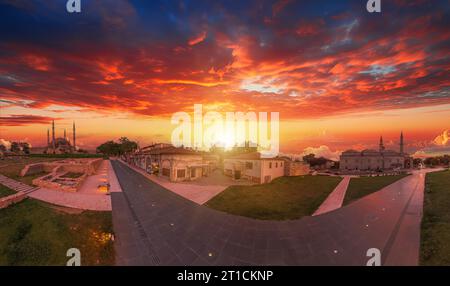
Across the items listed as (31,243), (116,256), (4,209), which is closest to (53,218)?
(31,243)

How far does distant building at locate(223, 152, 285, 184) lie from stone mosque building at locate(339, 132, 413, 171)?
5034 cm

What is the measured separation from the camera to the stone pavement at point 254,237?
23.1ft

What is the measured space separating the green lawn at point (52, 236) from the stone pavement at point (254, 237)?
73 cm

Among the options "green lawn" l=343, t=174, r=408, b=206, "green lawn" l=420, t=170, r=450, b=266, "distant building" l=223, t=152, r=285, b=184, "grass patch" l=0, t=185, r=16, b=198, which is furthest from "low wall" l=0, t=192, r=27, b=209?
"green lawn" l=343, t=174, r=408, b=206

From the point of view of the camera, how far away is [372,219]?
11.0m

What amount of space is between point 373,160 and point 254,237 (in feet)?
260

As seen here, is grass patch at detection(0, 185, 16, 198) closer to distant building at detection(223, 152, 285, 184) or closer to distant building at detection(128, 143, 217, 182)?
distant building at detection(128, 143, 217, 182)

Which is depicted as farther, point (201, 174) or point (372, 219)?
point (201, 174)

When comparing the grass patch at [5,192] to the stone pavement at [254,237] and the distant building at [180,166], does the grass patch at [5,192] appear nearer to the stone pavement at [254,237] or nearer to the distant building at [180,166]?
the stone pavement at [254,237]

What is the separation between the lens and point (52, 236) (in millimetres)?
8555

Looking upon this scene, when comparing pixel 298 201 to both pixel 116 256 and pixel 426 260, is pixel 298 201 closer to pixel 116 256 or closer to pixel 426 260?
pixel 426 260

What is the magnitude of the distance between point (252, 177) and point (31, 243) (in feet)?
75.4

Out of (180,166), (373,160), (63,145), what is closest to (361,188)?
(180,166)

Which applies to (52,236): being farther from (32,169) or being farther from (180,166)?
(32,169)
